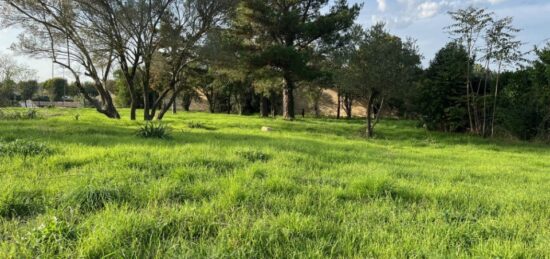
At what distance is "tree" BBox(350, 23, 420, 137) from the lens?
51.6 feet

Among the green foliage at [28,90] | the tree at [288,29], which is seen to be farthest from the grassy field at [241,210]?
the green foliage at [28,90]

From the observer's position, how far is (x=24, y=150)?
570cm

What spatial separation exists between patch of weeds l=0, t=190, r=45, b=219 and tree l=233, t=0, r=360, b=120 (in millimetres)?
17950

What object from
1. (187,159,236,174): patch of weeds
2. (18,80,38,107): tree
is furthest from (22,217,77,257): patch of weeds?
(18,80,38,107): tree

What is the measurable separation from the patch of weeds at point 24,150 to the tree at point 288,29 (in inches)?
623

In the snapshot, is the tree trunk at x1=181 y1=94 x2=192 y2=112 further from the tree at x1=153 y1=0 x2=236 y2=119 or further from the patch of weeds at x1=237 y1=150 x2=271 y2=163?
the patch of weeds at x1=237 y1=150 x2=271 y2=163

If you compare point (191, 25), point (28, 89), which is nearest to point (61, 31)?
point (191, 25)

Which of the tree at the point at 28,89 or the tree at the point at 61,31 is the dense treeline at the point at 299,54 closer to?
the tree at the point at 61,31

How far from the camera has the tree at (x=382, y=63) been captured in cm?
1571

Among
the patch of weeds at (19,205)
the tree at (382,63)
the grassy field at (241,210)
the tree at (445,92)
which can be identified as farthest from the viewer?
the tree at (445,92)

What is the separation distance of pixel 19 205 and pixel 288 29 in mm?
20983

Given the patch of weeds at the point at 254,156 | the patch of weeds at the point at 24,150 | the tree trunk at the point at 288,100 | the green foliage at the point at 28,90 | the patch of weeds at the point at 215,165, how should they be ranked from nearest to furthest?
the patch of weeds at the point at 215,165
the patch of weeds at the point at 24,150
the patch of weeds at the point at 254,156
the tree trunk at the point at 288,100
the green foliage at the point at 28,90

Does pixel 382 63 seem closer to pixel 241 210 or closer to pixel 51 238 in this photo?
pixel 241 210

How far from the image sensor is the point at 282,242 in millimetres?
2727
